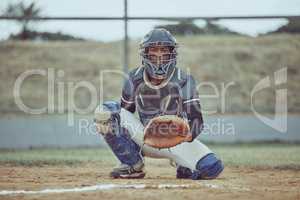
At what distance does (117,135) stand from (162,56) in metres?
0.84

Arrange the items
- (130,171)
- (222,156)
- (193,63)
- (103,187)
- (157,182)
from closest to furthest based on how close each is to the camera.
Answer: (103,187) < (157,182) < (130,171) < (222,156) < (193,63)

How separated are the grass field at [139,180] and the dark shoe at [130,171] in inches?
4.3

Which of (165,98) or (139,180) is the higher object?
(165,98)

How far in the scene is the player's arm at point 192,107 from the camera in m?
5.71

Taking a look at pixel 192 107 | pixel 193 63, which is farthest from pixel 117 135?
pixel 193 63

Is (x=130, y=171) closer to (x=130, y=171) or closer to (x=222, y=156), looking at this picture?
(x=130, y=171)

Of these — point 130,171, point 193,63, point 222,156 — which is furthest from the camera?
point 193,63

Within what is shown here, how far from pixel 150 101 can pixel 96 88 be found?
9582 mm

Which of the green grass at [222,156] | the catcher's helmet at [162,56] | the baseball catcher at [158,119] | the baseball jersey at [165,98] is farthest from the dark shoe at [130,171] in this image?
the green grass at [222,156]

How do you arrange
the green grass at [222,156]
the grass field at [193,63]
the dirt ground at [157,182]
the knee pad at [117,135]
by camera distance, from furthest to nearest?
1. the grass field at [193,63]
2. the green grass at [222,156]
3. the knee pad at [117,135]
4. the dirt ground at [157,182]

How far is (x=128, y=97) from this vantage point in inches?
235

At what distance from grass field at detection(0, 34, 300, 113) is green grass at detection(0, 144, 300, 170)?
178 inches

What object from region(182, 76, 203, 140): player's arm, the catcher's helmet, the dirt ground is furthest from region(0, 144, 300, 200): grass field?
the catcher's helmet

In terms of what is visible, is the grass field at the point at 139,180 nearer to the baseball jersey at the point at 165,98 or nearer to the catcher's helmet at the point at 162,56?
the baseball jersey at the point at 165,98
